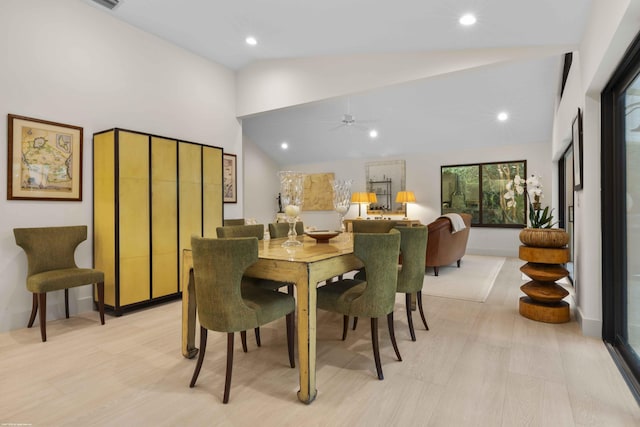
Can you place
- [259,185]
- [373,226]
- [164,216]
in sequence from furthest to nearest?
[259,185] → [164,216] → [373,226]

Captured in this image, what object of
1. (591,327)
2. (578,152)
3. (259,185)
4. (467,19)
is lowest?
(591,327)

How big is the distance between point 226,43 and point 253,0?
124 centimetres

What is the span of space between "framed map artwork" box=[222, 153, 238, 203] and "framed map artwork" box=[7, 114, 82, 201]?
1928mm

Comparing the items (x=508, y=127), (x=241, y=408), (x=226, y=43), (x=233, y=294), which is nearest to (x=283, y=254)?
(x=233, y=294)

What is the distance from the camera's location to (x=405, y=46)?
11.9 feet

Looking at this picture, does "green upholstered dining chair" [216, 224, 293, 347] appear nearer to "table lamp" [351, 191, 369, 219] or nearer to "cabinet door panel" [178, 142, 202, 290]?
"cabinet door panel" [178, 142, 202, 290]

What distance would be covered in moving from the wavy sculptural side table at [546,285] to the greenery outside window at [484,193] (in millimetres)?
3909

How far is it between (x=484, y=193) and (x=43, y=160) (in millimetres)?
7362

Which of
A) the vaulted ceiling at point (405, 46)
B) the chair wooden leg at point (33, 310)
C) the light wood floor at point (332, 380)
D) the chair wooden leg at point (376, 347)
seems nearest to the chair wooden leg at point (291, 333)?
the light wood floor at point (332, 380)

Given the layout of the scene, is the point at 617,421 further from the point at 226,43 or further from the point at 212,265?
the point at 226,43

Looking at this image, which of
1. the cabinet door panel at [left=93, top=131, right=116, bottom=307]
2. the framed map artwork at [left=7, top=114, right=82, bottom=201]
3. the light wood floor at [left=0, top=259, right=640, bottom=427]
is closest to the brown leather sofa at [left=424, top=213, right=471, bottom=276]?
the light wood floor at [left=0, top=259, right=640, bottom=427]

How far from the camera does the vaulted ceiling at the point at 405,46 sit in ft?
9.39

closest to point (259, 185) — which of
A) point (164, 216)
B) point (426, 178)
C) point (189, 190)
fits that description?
point (426, 178)

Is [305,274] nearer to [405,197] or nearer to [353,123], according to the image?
[353,123]
